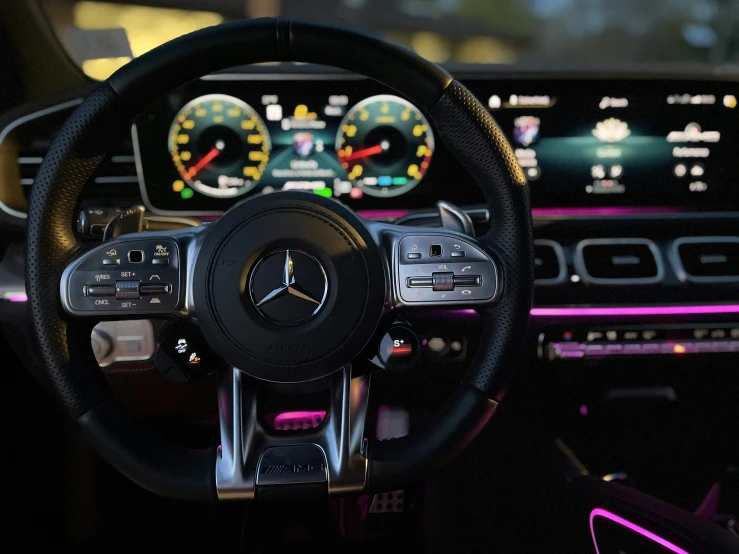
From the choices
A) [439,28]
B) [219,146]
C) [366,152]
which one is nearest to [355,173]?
[366,152]

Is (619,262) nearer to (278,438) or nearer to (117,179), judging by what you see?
(278,438)

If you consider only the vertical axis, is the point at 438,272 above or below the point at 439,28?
below

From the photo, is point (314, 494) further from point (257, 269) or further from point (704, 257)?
point (704, 257)

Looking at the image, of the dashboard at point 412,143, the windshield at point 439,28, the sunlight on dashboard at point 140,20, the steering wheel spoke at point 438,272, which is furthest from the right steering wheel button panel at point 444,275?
the sunlight on dashboard at point 140,20

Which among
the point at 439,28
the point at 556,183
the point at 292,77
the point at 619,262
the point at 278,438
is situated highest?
the point at 439,28

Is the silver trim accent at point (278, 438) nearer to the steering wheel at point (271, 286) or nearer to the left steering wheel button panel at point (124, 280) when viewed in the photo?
the steering wheel at point (271, 286)

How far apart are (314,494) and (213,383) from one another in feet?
1.89

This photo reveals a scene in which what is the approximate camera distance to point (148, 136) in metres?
1.40

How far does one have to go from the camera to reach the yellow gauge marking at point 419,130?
1465mm

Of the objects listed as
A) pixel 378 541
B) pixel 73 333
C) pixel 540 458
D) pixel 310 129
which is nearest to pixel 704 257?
pixel 540 458

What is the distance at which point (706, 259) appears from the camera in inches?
58.3

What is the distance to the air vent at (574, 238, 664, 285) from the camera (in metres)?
1.43

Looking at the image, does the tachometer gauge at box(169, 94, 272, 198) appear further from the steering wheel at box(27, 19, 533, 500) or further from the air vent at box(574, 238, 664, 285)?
the air vent at box(574, 238, 664, 285)

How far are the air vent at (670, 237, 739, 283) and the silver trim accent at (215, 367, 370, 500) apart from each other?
87cm
